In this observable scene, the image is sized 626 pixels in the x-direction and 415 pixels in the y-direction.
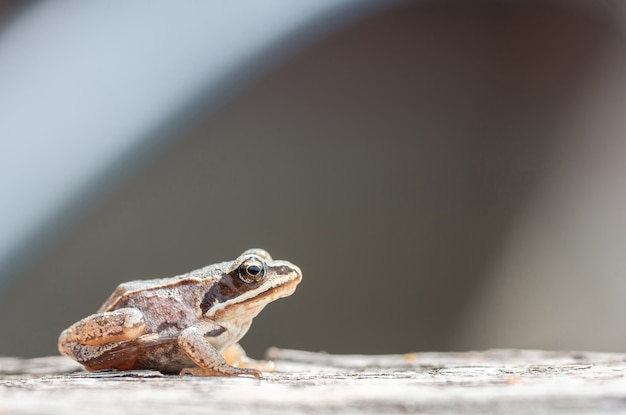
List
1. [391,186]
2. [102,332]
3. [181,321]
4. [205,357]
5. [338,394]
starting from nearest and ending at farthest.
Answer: [338,394] → [205,357] → [102,332] → [181,321] → [391,186]

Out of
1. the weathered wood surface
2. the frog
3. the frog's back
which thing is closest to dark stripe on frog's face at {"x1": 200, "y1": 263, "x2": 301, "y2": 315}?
the frog

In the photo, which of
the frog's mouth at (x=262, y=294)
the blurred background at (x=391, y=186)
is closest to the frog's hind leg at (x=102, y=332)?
the frog's mouth at (x=262, y=294)

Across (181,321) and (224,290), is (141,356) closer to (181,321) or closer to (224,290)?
(181,321)

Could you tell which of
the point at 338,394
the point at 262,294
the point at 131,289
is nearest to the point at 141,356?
the point at 131,289

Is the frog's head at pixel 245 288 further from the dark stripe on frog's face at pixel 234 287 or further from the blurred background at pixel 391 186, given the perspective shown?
the blurred background at pixel 391 186

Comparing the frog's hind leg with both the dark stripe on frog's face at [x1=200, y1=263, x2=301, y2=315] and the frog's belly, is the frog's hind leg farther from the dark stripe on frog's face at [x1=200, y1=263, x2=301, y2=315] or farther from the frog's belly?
the dark stripe on frog's face at [x1=200, y1=263, x2=301, y2=315]

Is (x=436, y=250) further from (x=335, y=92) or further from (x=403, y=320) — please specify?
(x=335, y=92)
